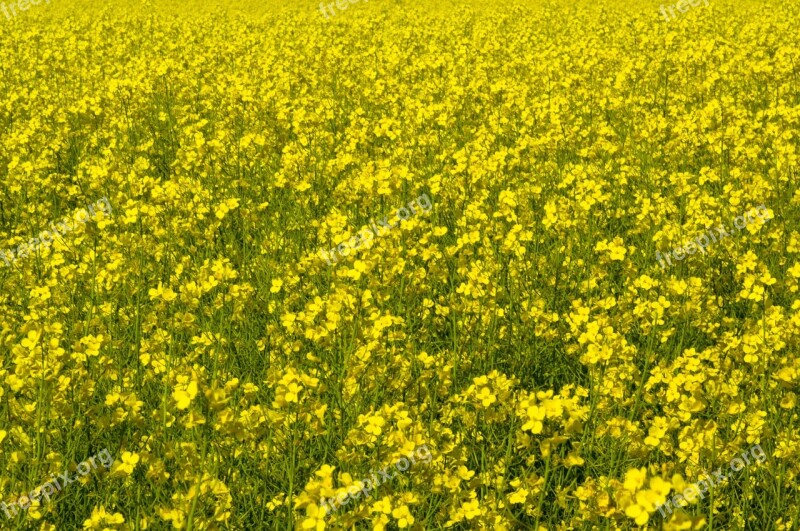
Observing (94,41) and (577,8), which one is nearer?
(94,41)

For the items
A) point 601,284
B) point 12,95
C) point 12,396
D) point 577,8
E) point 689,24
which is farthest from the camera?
point 577,8

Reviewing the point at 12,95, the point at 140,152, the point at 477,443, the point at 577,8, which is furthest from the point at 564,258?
Answer: the point at 577,8

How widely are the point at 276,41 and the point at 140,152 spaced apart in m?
6.26

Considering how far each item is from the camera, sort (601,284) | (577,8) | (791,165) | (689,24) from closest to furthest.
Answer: (601,284), (791,165), (689,24), (577,8)

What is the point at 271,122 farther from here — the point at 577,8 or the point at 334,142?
the point at 577,8

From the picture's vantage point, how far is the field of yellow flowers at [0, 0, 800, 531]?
8.85 ft

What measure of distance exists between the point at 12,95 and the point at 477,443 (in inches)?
299

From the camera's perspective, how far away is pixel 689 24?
12.7 metres

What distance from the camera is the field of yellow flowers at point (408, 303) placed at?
2697 mm

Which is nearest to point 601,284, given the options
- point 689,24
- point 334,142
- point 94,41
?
point 334,142

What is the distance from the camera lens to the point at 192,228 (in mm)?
5453

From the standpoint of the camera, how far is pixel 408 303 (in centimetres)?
447

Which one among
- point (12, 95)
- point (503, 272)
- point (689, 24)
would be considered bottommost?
point (689, 24)

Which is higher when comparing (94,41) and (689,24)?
(94,41)
